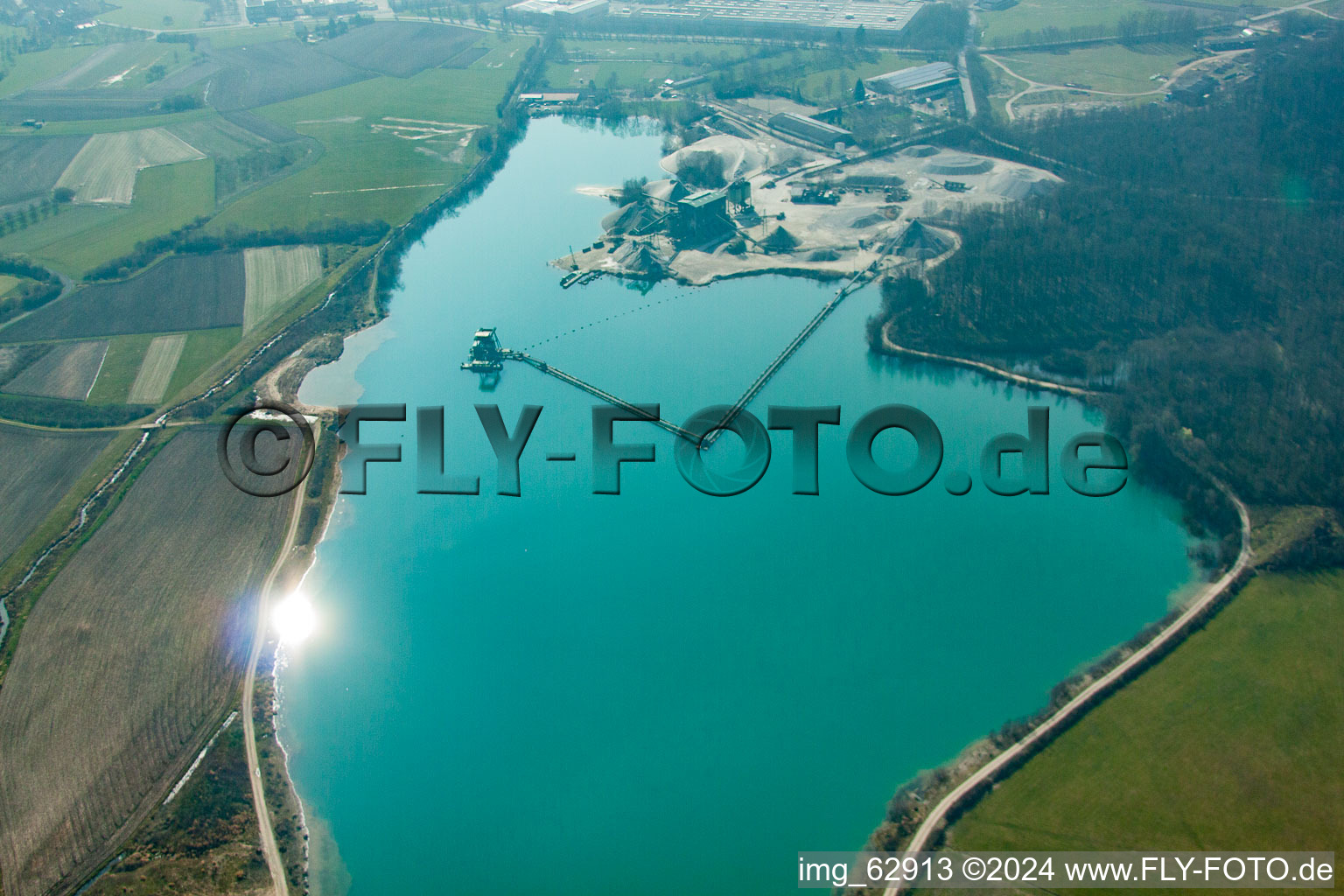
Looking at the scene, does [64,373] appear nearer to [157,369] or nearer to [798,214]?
[157,369]

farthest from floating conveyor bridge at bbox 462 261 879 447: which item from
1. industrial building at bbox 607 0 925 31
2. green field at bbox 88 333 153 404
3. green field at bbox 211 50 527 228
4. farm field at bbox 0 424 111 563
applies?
industrial building at bbox 607 0 925 31

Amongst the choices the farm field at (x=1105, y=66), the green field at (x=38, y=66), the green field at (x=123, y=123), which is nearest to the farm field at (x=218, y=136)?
the green field at (x=123, y=123)

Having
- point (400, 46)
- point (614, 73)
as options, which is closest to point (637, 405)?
point (614, 73)

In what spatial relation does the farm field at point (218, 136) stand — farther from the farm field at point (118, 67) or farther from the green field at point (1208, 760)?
the green field at point (1208, 760)

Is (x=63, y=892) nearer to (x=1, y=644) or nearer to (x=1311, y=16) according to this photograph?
(x=1, y=644)

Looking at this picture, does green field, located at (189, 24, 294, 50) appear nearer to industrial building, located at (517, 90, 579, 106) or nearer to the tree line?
industrial building, located at (517, 90, 579, 106)

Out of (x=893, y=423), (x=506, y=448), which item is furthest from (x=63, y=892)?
(x=893, y=423)
